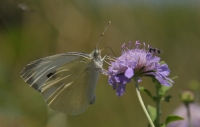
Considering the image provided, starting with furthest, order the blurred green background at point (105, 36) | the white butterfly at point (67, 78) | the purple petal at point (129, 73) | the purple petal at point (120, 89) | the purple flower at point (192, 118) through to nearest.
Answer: the blurred green background at point (105, 36) → the purple flower at point (192, 118) → the white butterfly at point (67, 78) → the purple petal at point (120, 89) → the purple petal at point (129, 73)

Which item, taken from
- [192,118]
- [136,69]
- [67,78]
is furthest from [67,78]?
[192,118]

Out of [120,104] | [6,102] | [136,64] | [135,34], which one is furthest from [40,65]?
[135,34]

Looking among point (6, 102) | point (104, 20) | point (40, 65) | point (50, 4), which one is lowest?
point (40, 65)

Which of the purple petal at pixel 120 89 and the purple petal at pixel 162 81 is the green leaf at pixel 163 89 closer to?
the purple petal at pixel 162 81

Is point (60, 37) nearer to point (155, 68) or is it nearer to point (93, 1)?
point (93, 1)

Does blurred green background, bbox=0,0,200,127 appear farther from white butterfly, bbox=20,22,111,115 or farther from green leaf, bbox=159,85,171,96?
green leaf, bbox=159,85,171,96

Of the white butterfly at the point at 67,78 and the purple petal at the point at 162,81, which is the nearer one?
the purple petal at the point at 162,81

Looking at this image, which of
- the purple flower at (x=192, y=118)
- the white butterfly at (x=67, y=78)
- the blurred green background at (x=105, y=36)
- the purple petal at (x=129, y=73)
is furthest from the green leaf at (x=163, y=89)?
the blurred green background at (x=105, y=36)

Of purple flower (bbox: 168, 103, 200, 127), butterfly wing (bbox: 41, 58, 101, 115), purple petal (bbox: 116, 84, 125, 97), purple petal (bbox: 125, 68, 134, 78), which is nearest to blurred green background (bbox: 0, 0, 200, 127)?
purple flower (bbox: 168, 103, 200, 127)
